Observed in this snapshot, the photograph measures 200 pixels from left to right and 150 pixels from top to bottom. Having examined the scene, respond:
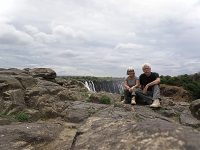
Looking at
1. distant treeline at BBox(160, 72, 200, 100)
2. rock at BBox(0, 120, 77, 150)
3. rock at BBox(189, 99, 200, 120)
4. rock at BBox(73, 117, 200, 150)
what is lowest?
rock at BBox(0, 120, 77, 150)

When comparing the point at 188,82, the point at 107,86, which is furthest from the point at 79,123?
the point at 107,86

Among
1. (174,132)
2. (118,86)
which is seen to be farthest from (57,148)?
(118,86)

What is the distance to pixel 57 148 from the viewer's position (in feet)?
18.5

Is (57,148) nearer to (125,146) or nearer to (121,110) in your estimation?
(125,146)

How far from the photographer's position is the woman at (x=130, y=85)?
10684 millimetres

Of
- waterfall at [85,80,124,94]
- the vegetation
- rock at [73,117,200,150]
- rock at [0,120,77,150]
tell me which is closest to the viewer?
rock at [73,117,200,150]

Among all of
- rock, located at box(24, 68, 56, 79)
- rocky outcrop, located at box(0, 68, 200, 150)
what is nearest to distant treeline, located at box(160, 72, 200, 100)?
rocky outcrop, located at box(0, 68, 200, 150)

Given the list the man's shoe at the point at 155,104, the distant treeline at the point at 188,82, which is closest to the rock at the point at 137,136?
the man's shoe at the point at 155,104

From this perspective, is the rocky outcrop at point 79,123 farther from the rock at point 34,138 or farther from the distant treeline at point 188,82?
the distant treeline at point 188,82

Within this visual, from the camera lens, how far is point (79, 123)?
8.55 m

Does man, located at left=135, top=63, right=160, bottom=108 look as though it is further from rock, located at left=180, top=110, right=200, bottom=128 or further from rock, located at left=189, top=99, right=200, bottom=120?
rock, located at left=189, top=99, right=200, bottom=120

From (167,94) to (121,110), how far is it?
55.9ft

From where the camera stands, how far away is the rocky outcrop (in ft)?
11.3

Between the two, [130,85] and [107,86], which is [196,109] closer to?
[130,85]
